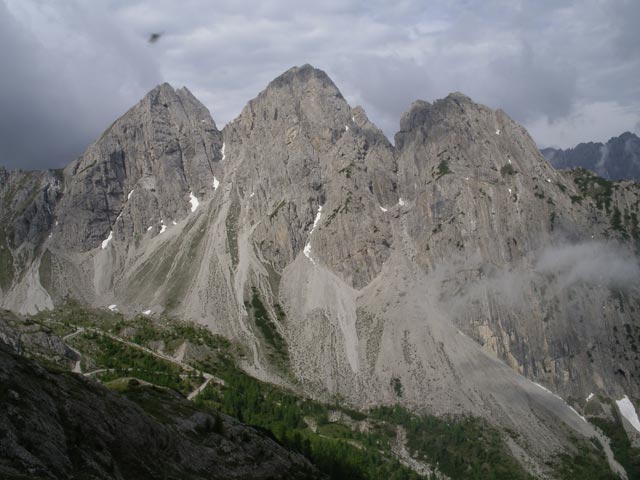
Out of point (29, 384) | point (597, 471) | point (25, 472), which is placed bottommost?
point (597, 471)

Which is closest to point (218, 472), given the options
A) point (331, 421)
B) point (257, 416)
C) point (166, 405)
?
point (166, 405)

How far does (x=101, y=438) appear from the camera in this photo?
5106 cm

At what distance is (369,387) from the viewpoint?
19950 centimetres

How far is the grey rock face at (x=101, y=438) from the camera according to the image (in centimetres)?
4108

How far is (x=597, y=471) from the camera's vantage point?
167000 mm

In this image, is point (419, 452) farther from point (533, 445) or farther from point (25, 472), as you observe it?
point (25, 472)

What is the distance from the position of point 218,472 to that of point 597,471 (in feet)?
453

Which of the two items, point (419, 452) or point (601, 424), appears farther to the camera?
point (601, 424)

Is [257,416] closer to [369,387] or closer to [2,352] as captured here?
[369,387]

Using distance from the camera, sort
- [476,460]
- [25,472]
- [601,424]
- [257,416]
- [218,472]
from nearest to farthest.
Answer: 1. [25,472]
2. [218,472]
3. [257,416]
4. [476,460]
5. [601,424]

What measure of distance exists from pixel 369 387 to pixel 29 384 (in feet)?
525

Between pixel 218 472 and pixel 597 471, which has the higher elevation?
pixel 218 472

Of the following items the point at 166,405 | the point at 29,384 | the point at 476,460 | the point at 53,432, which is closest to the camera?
the point at 53,432

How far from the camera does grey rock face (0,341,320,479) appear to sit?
41.1 m
